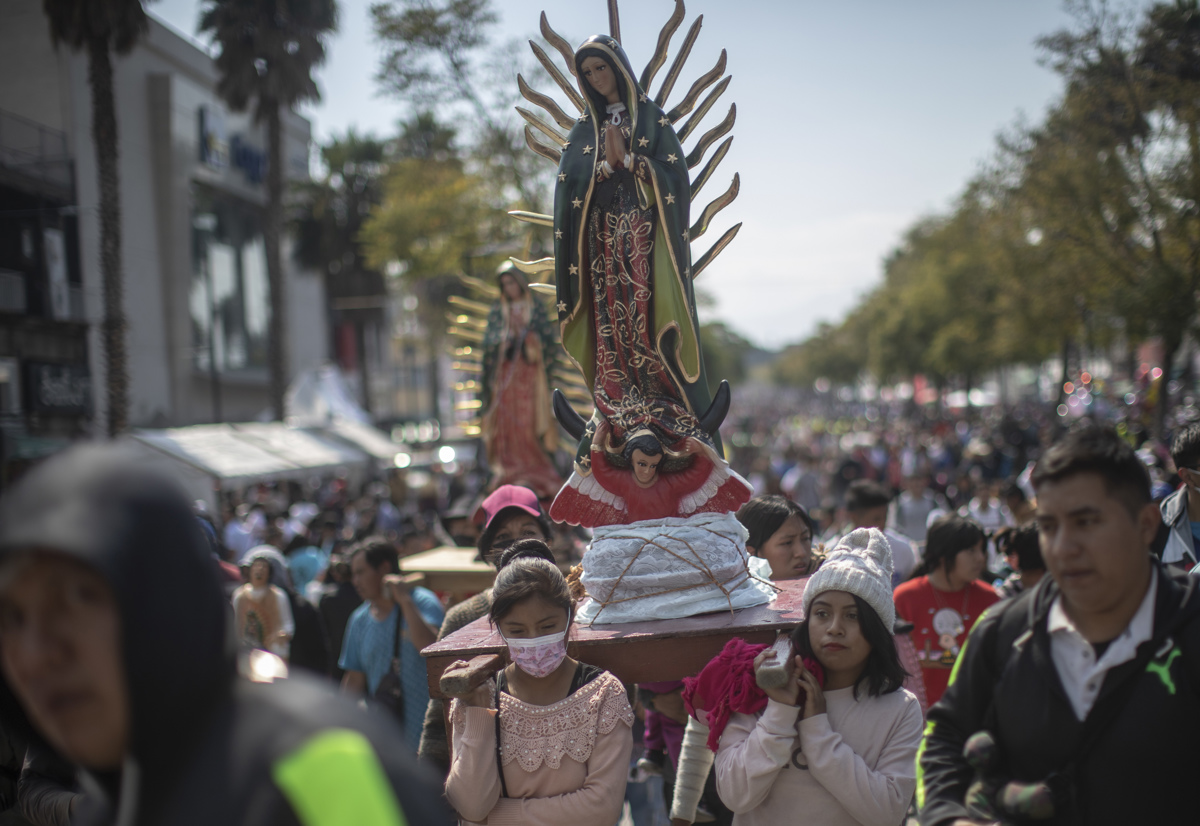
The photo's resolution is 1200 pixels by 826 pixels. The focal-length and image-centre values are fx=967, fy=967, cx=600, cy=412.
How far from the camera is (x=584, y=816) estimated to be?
128 inches

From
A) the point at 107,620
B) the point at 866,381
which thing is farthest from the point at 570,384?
the point at 866,381

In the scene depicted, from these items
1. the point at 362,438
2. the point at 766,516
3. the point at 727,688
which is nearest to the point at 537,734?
the point at 727,688

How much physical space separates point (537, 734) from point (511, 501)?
214 cm

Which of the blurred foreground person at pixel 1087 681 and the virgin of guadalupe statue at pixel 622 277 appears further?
the virgin of guadalupe statue at pixel 622 277

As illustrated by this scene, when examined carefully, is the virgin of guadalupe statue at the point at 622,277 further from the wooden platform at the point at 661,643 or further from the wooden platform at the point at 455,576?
the wooden platform at the point at 455,576

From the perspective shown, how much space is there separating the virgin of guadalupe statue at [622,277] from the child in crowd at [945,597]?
4.17ft

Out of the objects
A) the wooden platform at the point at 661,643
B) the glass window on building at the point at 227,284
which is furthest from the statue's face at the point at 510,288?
the glass window on building at the point at 227,284

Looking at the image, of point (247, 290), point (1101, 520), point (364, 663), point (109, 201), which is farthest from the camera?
point (247, 290)

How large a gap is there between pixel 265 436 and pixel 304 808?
20.4m

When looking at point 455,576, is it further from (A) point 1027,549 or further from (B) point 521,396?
(A) point 1027,549

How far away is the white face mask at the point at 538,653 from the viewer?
11.0ft

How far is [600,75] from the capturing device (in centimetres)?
554

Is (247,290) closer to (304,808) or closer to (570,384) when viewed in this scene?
(570,384)

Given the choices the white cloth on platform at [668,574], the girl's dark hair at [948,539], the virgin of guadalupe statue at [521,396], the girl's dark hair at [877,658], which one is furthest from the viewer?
the virgin of guadalupe statue at [521,396]
